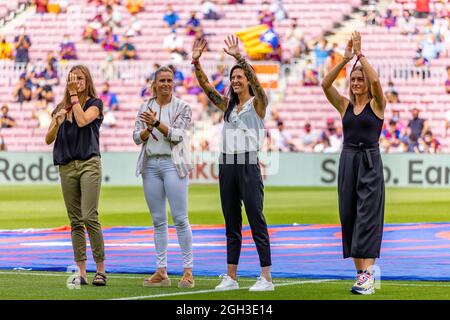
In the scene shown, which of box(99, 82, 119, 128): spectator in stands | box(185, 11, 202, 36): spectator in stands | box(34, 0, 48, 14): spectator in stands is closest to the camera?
box(99, 82, 119, 128): spectator in stands

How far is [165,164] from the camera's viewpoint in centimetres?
1158

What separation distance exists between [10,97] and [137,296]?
2904cm

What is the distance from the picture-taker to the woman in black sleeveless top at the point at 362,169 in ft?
35.5

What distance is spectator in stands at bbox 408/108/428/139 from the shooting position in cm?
3363

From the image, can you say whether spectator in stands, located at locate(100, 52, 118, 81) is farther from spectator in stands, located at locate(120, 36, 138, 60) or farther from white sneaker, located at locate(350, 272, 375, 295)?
white sneaker, located at locate(350, 272, 375, 295)

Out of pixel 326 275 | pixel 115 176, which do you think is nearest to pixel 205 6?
pixel 115 176

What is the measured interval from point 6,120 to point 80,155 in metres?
26.7

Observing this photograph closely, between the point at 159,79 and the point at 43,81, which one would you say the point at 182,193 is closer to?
the point at 159,79

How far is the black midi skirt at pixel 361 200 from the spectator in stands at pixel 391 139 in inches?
883

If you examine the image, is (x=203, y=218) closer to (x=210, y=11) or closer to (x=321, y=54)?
(x=321, y=54)

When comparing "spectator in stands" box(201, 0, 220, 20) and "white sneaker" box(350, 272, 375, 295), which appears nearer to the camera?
"white sneaker" box(350, 272, 375, 295)

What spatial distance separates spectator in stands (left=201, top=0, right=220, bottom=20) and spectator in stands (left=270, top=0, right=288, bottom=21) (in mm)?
1871

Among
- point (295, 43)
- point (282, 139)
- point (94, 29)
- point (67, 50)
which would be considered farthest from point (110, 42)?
point (282, 139)

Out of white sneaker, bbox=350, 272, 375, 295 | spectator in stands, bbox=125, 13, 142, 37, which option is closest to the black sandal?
white sneaker, bbox=350, 272, 375, 295
